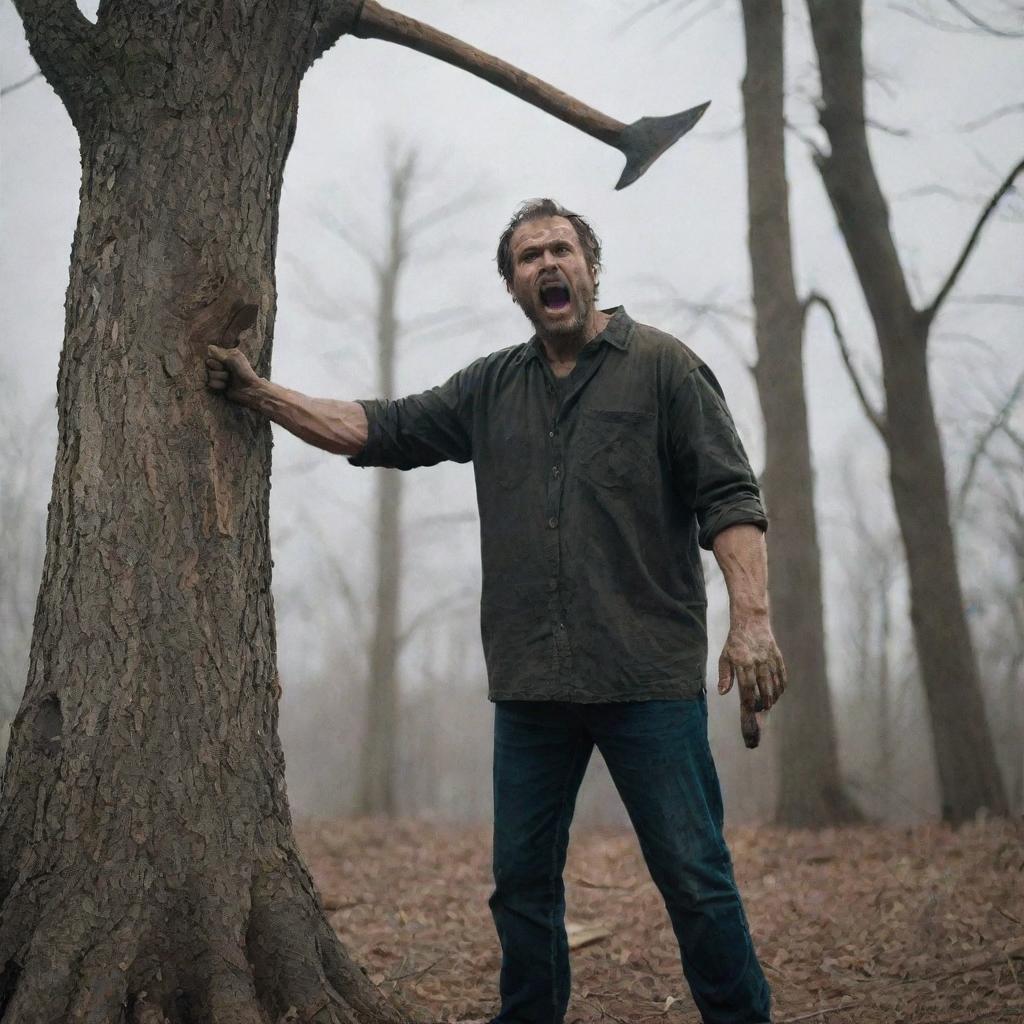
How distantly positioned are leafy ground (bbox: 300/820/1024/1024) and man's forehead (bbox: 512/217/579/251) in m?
2.70

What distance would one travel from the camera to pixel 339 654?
37.9 m

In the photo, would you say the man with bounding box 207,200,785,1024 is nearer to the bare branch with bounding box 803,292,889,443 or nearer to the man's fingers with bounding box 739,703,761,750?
the man's fingers with bounding box 739,703,761,750

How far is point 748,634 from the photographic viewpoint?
3.02 m

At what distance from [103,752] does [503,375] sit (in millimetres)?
1733

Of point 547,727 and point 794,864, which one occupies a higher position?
point 547,727

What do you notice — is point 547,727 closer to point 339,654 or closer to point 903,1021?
point 903,1021

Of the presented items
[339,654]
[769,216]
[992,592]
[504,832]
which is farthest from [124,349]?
[339,654]

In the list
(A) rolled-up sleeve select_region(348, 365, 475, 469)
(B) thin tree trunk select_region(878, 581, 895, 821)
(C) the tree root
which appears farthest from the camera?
(B) thin tree trunk select_region(878, 581, 895, 821)

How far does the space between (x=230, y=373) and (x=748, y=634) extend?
6.02 ft

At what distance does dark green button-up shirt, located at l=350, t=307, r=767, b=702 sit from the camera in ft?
10.3

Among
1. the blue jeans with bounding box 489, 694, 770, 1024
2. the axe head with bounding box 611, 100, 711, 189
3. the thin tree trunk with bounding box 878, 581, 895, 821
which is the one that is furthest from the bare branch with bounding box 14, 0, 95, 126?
the thin tree trunk with bounding box 878, 581, 895, 821

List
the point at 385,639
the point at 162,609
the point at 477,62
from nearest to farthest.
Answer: the point at 162,609 < the point at 477,62 < the point at 385,639

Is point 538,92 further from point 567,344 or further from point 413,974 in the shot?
point 413,974

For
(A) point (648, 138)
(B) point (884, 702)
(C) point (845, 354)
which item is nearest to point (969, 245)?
(C) point (845, 354)
